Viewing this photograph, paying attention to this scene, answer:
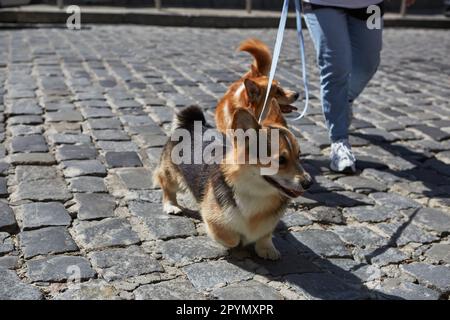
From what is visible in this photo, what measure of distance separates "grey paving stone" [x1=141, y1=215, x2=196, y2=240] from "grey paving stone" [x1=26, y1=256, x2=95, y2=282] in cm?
55

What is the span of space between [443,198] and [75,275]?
285 cm

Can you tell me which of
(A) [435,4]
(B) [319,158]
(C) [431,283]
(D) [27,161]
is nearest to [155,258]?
(C) [431,283]

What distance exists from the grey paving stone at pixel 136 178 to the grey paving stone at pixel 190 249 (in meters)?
0.92

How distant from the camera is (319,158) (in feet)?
17.0

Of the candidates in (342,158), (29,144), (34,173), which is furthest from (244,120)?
(29,144)

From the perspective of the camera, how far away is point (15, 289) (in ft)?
9.38

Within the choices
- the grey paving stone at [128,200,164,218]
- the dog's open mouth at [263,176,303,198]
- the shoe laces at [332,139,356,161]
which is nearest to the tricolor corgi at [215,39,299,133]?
the shoe laces at [332,139,356,161]

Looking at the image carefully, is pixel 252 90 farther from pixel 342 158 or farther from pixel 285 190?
pixel 285 190

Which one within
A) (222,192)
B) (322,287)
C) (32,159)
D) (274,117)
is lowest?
(322,287)

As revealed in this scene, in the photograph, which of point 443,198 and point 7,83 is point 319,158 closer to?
point 443,198

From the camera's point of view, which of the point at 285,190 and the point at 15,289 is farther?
the point at 285,190

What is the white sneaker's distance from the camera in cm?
481

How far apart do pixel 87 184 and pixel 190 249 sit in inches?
48.6

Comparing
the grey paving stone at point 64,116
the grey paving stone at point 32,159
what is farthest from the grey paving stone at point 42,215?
the grey paving stone at point 64,116
